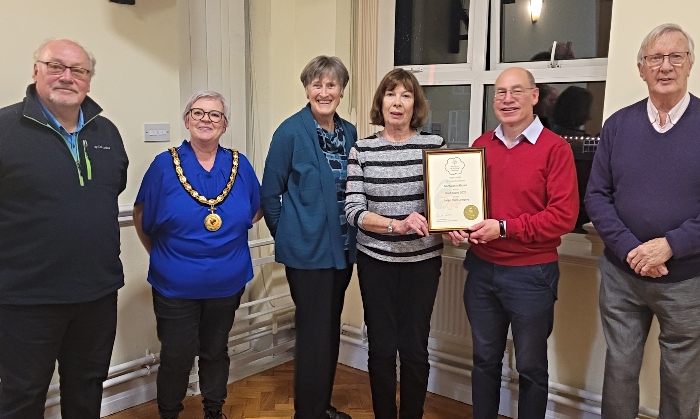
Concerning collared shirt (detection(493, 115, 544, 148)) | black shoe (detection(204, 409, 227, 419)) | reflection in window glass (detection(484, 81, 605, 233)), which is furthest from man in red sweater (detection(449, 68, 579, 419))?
black shoe (detection(204, 409, 227, 419))

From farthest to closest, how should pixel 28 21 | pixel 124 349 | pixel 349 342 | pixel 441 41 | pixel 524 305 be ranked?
pixel 349 342 < pixel 441 41 < pixel 124 349 < pixel 28 21 < pixel 524 305

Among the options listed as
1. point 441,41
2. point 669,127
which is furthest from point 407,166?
point 441,41

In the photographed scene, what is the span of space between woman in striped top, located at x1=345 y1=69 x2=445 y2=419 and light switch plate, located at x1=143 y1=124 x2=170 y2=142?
108 cm

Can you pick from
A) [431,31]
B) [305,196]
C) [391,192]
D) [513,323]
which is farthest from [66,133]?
[431,31]

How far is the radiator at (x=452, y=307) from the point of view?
282 centimetres

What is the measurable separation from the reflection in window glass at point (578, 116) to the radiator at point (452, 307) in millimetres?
609

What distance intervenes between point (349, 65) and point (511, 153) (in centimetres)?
151

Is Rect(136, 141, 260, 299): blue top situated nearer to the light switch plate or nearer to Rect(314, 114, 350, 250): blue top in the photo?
Rect(314, 114, 350, 250): blue top

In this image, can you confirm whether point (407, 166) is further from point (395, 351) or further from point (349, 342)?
point (349, 342)


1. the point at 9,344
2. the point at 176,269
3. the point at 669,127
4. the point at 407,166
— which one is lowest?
the point at 9,344

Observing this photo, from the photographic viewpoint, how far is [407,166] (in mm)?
2033

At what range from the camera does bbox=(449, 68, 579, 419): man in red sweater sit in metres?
1.90

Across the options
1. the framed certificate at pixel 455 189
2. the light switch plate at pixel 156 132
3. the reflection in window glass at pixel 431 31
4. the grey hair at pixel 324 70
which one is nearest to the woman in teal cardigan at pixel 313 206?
the grey hair at pixel 324 70

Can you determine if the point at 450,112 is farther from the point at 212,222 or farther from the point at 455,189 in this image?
the point at 212,222
